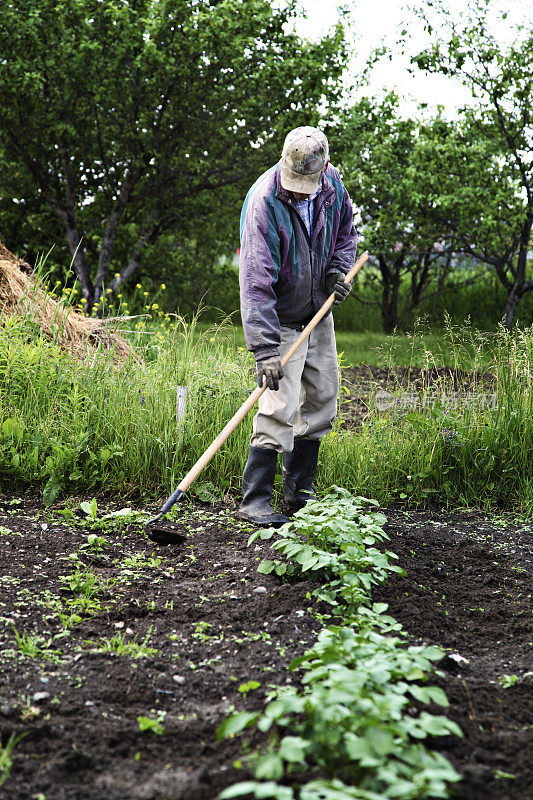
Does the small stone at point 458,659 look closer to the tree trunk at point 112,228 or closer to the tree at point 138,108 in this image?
the tree at point 138,108

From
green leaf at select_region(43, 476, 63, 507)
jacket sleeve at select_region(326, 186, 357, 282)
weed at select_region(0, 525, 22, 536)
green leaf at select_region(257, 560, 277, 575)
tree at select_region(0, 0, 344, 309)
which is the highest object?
tree at select_region(0, 0, 344, 309)

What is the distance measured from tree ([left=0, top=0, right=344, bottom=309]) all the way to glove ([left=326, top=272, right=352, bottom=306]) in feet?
22.3

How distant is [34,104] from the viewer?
11.2 m

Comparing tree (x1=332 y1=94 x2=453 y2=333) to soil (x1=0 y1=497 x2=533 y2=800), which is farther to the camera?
tree (x1=332 y1=94 x2=453 y2=333)

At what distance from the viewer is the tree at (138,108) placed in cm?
1050

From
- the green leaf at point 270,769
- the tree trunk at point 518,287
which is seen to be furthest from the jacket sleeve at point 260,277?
the tree trunk at point 518,287

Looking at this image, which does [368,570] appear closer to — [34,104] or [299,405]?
[299,405]

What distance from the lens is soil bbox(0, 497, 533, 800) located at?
75.9 inches

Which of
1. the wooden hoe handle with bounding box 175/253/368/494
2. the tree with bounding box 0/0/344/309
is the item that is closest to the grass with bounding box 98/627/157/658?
the wooden hoe handle with bounding box 175/253/368/494

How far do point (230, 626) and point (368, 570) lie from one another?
72 cm

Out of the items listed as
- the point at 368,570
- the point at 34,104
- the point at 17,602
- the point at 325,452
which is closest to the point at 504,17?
the point at 34,104

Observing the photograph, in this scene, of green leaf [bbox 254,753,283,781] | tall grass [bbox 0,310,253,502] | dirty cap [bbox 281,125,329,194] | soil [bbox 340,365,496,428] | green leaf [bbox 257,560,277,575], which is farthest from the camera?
soil [bbox 340,365,496,428]

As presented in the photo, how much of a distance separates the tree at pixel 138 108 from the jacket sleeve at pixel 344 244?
6.63 meters

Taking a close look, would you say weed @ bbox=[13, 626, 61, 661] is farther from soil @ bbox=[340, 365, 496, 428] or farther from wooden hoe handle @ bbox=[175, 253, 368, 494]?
soil @ bbox=[340, 365, 496, 428]
